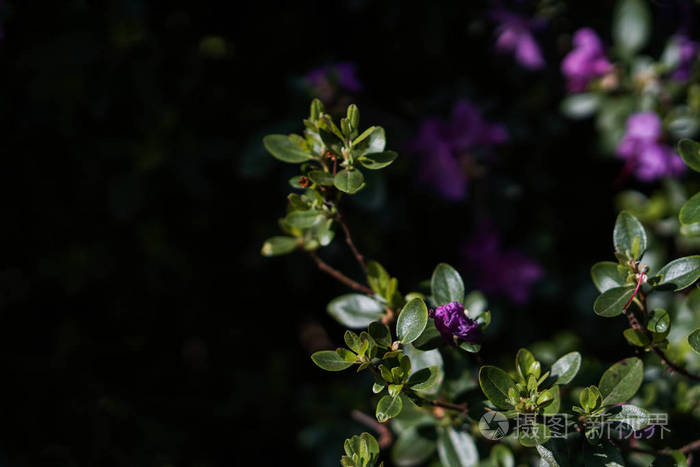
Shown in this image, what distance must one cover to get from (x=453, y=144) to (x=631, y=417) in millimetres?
1142

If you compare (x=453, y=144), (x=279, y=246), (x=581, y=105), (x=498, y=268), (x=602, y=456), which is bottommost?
(x=602, y=456)

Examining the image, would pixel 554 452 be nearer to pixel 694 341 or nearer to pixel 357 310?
pixel 694 341

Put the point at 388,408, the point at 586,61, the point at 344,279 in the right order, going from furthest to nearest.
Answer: the point at 586,61, the point at 344,279, the point at 388,408

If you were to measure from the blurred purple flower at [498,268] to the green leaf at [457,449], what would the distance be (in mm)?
902

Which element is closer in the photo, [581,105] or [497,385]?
[497,385]

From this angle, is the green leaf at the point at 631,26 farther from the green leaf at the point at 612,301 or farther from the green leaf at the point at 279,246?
the green leaf at the point at 279,246

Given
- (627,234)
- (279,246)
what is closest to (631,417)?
(627,234)

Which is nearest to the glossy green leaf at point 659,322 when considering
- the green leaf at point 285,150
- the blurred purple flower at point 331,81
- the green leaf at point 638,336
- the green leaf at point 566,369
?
the green leaf at point 638,336

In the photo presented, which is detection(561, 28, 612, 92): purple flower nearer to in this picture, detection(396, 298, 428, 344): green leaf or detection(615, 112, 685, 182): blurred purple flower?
detection(615, 112, 685, 182): blurred purple flower

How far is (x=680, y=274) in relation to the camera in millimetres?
836

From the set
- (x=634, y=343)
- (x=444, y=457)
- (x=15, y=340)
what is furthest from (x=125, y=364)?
(x=634, y=343)

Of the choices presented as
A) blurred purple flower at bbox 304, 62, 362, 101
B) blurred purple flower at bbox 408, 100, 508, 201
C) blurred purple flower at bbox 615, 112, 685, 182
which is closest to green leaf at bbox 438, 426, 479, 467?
blurred purple flower at bbox 408, 100, 508, 201

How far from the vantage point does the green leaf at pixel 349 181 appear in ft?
2.63

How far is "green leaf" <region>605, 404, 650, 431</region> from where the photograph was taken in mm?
803
